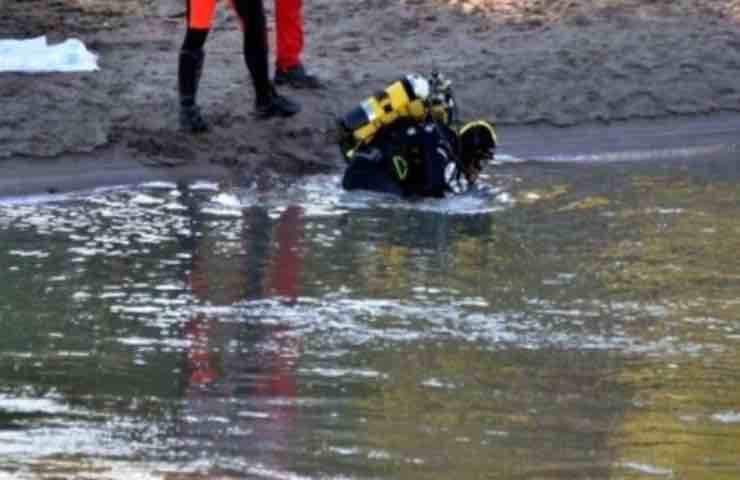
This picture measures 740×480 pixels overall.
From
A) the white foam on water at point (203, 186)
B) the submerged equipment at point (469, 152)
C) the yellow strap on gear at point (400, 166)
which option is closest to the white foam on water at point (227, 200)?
the white foam on water at point (203, 186)

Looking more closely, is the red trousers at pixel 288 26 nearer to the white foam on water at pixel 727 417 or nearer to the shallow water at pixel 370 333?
the shallow water at pixel 370 333

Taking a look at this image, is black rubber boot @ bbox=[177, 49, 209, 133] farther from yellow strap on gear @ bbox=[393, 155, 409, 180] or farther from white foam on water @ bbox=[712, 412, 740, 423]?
white foam on water @ bbox=[712, 412, 740, 423]

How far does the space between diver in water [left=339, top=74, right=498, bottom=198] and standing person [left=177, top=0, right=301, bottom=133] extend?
45.5 inches

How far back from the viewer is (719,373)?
21.7 ft

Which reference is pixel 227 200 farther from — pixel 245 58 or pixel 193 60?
pixel 245 58

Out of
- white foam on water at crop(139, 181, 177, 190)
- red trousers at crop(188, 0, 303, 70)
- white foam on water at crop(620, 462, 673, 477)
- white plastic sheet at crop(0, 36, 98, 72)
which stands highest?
red trousers at crop(188, 0, 303, 70)

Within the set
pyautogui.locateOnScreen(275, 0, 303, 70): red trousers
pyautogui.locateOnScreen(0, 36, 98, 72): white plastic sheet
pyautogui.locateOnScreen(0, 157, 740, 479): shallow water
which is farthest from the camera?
pyautogui.locateOnScreen(0, 36, 98, 72): white plastic sheet

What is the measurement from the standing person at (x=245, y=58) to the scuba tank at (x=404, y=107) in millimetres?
1177

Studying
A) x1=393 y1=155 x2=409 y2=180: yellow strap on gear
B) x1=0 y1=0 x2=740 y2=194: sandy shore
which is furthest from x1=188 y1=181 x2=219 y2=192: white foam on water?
x1=393 y1=155 x2=409 y2=180: yellow strap on gear

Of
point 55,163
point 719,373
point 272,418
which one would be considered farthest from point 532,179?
point 272,418

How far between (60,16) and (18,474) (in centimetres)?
838

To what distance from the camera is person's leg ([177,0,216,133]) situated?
415 inches

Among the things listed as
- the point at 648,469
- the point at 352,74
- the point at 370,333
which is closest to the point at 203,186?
the point at 352,74

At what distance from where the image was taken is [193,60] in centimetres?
1069
